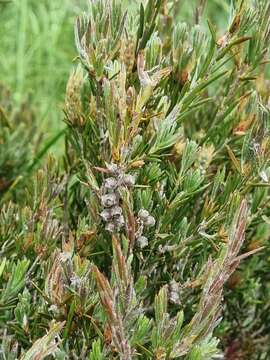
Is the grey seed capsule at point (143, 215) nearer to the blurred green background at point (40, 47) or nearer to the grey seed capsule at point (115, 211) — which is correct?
the grey seed capsule at point (115, 211)

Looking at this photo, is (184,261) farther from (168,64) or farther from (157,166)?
(168,64)

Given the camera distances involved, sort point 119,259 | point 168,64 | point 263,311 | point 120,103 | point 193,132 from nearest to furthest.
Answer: point 119,259, point 120,103, point 168,64, point 263,311, point 193,132

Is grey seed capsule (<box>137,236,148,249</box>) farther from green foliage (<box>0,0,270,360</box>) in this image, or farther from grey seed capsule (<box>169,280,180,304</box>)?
grey seed capsule (<box>169,280,180,304</box>)

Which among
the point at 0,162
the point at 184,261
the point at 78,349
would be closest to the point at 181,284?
the point at 184,261

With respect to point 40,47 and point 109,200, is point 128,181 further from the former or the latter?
point 40,47

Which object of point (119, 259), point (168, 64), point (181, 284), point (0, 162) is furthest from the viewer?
point (0, 162)

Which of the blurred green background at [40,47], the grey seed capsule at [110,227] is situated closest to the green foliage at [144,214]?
the grey seed capsule at [110,227]

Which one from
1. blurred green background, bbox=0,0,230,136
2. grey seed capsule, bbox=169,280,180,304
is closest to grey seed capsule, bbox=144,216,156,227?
grey seed capsule, bbox=169,280,180,304
